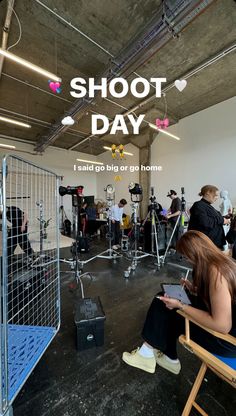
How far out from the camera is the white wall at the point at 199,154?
5.24 meters

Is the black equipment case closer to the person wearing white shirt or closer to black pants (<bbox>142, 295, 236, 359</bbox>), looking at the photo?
black pants (<bbox>142, 295, 236, 359</bbox>)

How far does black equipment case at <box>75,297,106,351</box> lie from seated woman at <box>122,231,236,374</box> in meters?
0.34

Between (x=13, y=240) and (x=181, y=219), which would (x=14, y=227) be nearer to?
(x=13, y=240)

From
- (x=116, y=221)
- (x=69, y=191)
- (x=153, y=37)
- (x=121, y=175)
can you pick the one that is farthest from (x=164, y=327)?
(x=121, y=175)

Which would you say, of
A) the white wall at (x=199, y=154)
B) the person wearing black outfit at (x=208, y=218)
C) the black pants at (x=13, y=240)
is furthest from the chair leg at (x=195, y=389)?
the white wall at (x=199, y=154)

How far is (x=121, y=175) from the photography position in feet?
30.2

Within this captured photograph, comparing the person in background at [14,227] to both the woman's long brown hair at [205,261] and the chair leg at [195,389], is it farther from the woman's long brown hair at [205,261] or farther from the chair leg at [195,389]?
the chair leg at [195,389]

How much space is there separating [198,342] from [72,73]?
17.0 ft

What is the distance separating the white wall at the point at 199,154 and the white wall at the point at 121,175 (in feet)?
4.00

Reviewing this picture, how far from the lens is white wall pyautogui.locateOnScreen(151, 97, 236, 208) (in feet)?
17.2

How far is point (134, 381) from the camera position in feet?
4.41

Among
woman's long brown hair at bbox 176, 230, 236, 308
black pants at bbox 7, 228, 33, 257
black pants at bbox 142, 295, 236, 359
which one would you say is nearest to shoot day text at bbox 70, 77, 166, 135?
black pants at bbox 7, 228, 33, 257

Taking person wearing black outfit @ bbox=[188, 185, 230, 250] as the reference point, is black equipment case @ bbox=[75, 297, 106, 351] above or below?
below

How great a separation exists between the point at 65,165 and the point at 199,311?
9568 millimetres
